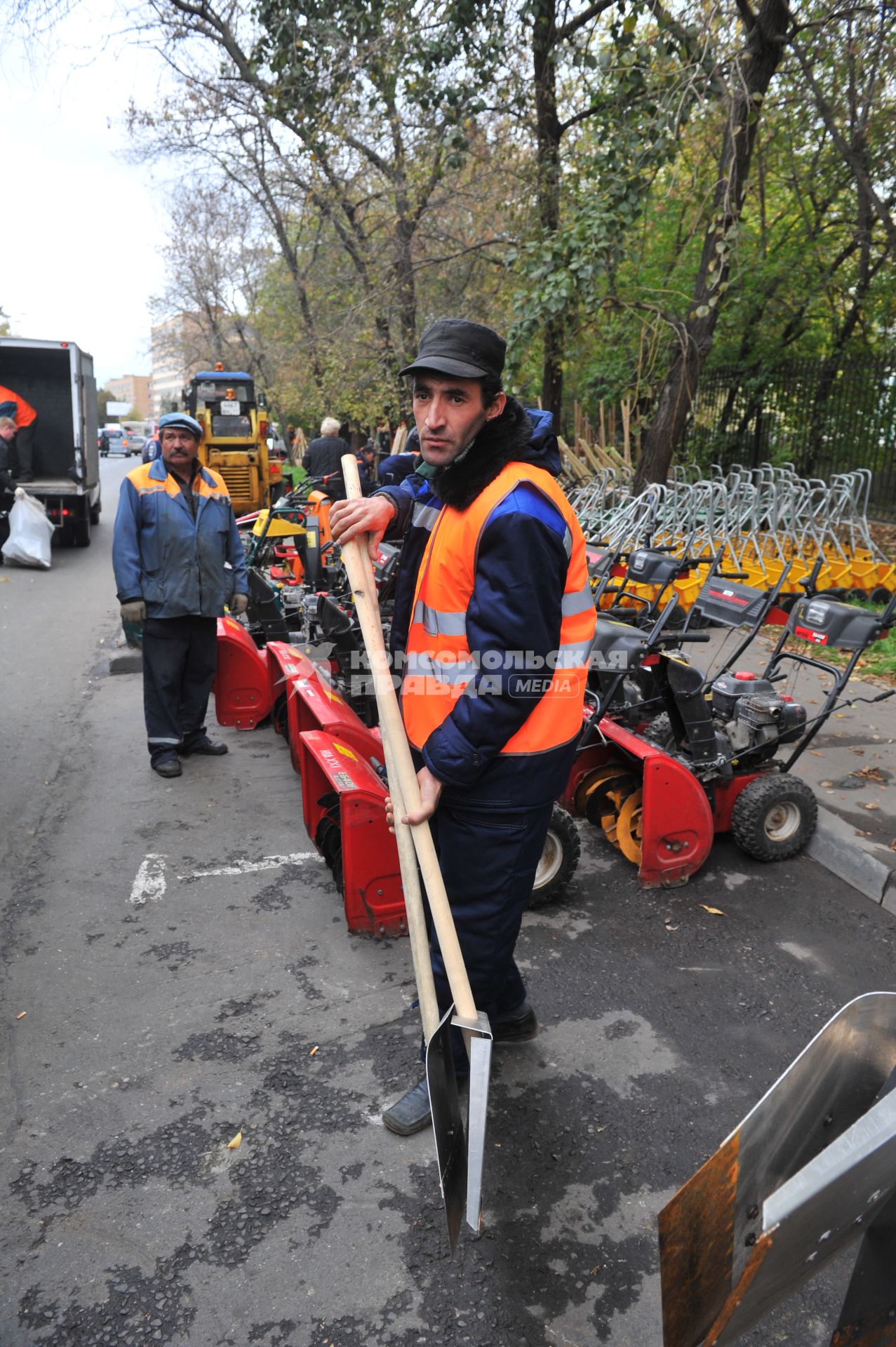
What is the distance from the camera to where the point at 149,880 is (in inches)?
164

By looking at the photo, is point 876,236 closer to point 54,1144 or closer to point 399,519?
point 399,519

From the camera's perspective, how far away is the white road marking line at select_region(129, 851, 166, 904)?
4.01m

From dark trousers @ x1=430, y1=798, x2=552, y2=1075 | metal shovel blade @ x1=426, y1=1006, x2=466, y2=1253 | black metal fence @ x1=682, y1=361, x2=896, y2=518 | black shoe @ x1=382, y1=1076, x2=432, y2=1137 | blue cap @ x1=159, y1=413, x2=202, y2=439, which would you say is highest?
black metal fence @ x1=682, y1=361, x2=896, y2=518

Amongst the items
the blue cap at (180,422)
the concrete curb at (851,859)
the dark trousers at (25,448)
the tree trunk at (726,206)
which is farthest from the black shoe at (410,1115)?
the dark trousers at (25,448)

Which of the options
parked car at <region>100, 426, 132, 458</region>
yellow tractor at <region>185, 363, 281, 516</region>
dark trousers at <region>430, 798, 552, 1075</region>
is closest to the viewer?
dark trousers at <region>430, 798, 552, 1075</region>

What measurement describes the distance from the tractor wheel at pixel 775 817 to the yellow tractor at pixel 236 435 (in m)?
13.2

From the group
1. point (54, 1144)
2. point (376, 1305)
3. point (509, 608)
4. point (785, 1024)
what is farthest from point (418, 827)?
point (785, 1024)

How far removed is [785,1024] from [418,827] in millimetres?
1860

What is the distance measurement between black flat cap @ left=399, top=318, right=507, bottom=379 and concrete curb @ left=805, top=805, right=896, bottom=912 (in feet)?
10.4

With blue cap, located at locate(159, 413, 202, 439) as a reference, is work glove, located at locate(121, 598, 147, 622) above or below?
below

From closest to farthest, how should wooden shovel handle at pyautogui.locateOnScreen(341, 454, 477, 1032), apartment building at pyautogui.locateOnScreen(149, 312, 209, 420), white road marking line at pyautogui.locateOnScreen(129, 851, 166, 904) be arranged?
wooden shovel handle at pyautogui.locateOnScreen(341, 454, 477, 1032) → white road marking line at pyautogui.locateOnScreen(129, 851, 166, 904) → apartment building at pyautogui.locateOnScreen(149, 312, 209, 420)

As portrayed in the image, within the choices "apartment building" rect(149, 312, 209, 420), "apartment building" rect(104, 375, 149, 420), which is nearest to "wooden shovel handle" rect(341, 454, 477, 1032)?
"apartment building" rect(149, 312, 209, 420)

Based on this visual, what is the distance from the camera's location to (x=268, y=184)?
1831cm

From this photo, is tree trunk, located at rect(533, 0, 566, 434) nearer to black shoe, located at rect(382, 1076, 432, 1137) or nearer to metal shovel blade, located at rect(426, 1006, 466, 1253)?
black shoe, located at rect(382, 1076, 432, 1137)
